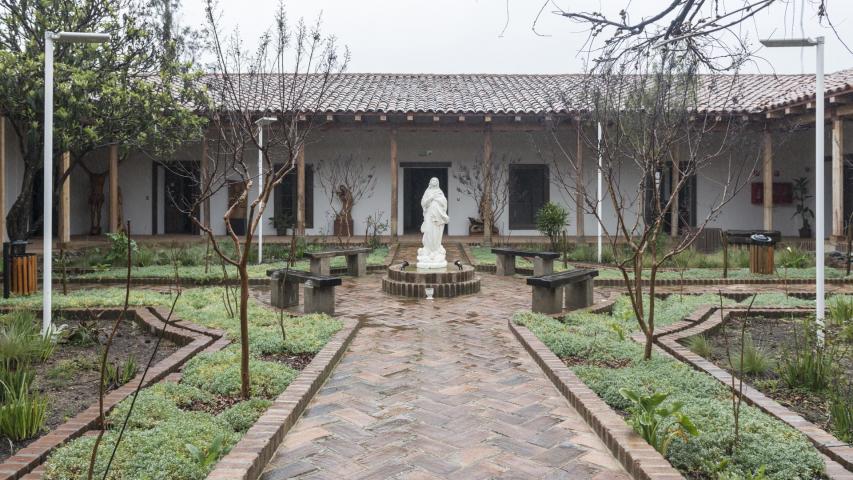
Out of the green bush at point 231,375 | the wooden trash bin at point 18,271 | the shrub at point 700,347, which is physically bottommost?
the green bush at point 231,375

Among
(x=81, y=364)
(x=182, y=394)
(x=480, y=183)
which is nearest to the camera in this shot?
(x=182, y=394)

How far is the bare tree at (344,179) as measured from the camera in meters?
17.2

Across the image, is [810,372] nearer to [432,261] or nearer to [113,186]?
[432,261]

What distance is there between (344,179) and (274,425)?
1407 cm

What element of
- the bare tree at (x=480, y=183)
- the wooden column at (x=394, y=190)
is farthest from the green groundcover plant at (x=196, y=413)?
the bare tree at (x=480, y=183)

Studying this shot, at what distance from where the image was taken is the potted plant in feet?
54.6

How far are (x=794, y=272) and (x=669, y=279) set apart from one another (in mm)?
2411

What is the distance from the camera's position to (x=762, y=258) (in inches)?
416

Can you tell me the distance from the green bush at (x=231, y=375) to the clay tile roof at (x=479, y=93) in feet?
27.1

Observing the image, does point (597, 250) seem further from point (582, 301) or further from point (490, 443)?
point (490, 443)

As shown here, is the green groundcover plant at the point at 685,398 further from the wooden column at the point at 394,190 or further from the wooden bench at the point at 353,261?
the wooden column at the point at 394,190

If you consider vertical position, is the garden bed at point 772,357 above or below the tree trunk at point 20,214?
below

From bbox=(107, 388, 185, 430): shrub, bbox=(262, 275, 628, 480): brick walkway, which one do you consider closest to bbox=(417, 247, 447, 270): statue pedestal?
bbox=(262, 275, 628, 480): brick walkway

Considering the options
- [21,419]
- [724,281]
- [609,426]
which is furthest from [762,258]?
[21,419]
